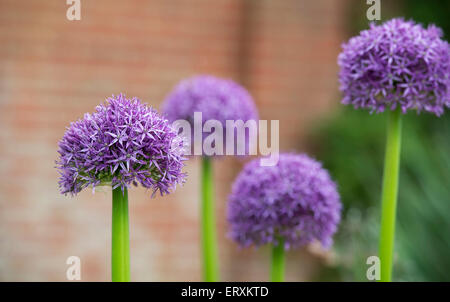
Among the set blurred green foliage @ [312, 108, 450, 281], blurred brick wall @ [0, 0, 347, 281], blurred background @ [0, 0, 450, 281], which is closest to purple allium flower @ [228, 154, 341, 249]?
blurred green foliage @ [312, 108, 450, 281]

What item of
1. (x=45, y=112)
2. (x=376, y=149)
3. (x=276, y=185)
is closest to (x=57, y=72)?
(x=45, y=112)

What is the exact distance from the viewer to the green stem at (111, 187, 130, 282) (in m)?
0.96

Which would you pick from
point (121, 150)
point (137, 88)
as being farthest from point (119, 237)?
point (137, 88)

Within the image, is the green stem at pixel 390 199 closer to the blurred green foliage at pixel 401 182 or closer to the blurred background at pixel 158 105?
the blurred green foliage at pixel 401 182

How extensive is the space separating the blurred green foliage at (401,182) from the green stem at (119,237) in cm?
120

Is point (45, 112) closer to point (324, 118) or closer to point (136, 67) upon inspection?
point (136, 67)

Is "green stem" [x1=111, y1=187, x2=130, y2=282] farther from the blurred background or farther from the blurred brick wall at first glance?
the blurred brick wall

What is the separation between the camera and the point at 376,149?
4.07m

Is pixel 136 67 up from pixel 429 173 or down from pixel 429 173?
up

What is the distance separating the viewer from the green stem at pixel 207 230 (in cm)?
153

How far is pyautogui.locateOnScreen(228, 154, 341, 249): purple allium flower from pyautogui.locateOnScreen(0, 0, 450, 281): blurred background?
2.07 metres

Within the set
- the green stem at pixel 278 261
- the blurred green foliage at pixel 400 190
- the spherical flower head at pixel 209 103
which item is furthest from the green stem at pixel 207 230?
the blurred green foliage at pixel 400 190

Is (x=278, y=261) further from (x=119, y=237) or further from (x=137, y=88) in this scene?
(x=137, y=88)
